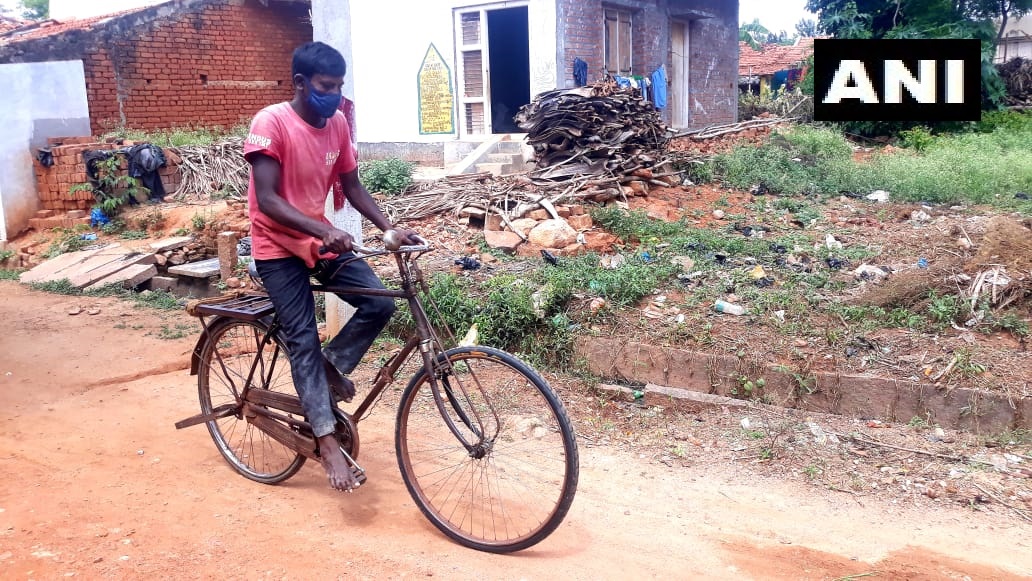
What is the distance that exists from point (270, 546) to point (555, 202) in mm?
6220

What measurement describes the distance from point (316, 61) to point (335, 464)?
1785 millimetres

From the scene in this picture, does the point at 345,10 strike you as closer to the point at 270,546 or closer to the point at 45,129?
the point at 270,546

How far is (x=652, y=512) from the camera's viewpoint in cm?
379

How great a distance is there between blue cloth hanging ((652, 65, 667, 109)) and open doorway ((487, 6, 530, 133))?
2.59 metres

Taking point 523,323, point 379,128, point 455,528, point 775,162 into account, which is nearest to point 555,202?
point 523,323

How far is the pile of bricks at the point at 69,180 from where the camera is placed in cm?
1130

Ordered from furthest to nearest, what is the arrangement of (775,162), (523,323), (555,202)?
1. (775,162)
2. (555,202)
3. (523,323)

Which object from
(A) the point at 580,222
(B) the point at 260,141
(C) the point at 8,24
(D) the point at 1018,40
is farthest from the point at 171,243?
(D) the point at 1018,40

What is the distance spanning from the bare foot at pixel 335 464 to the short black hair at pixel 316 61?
1.62 metres

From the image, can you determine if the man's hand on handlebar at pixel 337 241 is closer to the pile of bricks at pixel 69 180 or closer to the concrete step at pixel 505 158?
the pile of bricks at pixel 69 180

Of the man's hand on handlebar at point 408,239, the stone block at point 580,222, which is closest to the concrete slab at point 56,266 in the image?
the stone block at point 580,222

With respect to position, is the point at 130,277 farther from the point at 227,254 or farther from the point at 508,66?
the point at 508,66

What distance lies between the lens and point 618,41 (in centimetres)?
1470

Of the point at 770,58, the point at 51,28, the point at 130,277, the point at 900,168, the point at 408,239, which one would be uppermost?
the point at 770,58
